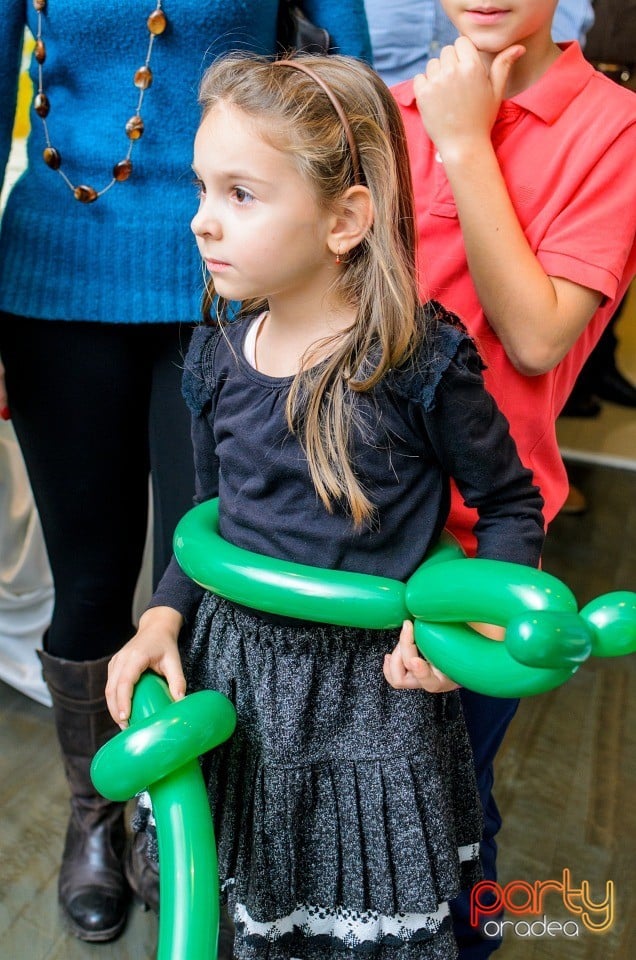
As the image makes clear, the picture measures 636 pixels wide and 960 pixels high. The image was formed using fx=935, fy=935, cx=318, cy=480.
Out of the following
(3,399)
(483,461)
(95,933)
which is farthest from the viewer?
(95,933)

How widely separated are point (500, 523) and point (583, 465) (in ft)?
8.07

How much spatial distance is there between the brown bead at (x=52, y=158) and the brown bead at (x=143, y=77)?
11 centimetres

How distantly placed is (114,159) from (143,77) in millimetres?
85

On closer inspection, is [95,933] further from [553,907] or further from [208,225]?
[208,225]

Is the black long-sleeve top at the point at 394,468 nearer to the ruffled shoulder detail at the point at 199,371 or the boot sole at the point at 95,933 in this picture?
the ruffled shoulder detail at the point at 199,371

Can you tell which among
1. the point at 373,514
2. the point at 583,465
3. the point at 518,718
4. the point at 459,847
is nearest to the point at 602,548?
the point at 583,465

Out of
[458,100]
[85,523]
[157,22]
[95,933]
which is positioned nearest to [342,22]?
[157,22]

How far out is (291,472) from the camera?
29.1 inches

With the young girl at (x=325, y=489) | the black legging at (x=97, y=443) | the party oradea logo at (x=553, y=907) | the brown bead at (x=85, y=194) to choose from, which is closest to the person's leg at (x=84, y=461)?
the black legging at (x=97, y=443)

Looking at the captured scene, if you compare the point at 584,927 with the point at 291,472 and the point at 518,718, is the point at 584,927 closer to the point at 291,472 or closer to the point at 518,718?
the point at 518,718

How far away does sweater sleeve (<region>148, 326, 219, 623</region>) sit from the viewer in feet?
2.70

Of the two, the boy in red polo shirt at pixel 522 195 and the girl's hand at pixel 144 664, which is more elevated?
the boy in red polo shirt at pixel 522 195

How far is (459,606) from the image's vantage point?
1.97 ft

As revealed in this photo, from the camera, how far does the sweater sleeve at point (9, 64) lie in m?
0.93
